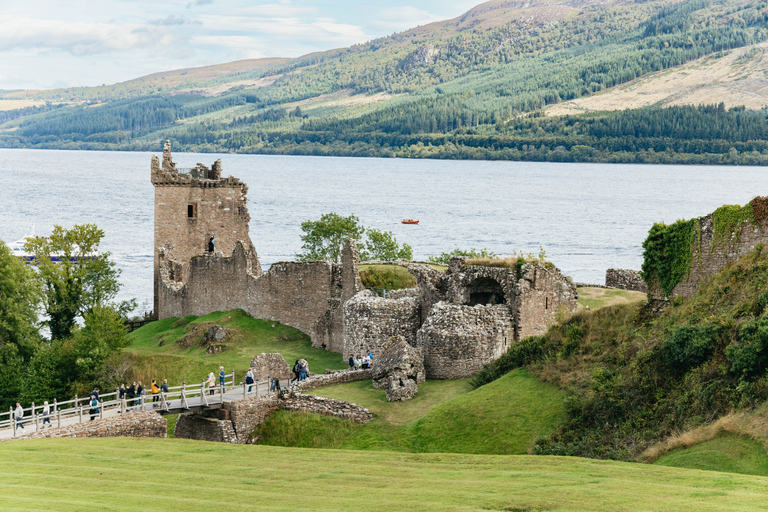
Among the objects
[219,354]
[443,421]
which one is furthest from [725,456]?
[219,354]

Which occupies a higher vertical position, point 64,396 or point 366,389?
point 366,389

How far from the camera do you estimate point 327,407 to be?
3120 centimetres

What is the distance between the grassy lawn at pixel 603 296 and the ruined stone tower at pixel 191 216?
25.9 metres

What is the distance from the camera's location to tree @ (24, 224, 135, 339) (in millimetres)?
58656

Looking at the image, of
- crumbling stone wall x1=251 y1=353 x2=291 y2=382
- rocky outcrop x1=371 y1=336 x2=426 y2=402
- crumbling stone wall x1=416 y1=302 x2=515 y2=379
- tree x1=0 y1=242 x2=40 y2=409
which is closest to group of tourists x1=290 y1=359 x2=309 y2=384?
crumbling stone wall x1=251 y1=353 x2=291 y2=382

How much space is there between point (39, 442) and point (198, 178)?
34063 mm

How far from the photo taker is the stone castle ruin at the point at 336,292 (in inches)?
1341

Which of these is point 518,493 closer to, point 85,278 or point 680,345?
point 680,345

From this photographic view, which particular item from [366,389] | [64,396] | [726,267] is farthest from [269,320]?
[726,267]

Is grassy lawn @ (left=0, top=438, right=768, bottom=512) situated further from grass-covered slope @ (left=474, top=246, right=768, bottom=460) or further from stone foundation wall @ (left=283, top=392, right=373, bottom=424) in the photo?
stone foundation wall @ (left=283, top=392, right=373, bottom=424)

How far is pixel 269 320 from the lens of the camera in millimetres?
48500

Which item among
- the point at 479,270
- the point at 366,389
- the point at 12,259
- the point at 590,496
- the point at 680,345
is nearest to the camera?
the point at 590,496

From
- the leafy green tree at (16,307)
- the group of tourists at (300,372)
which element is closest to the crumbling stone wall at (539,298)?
the group of tourists at (300,372)

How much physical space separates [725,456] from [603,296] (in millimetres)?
21619
